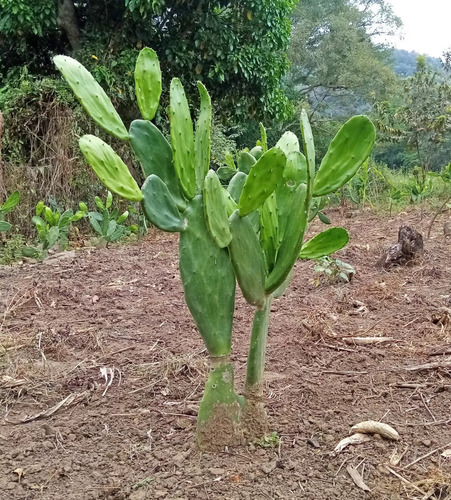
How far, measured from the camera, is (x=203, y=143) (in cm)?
135

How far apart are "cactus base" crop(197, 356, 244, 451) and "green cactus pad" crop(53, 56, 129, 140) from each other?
1.99 feet

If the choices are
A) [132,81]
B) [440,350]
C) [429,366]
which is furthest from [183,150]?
[132,81]

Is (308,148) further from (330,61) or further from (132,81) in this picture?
(330,61)

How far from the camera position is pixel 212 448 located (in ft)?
4.37

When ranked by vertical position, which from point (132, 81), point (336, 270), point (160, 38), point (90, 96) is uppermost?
point (160, 38)

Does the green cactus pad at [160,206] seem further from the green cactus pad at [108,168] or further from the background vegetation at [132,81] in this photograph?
the background vegetation at [132,81]

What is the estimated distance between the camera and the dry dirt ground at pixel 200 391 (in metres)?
1.24

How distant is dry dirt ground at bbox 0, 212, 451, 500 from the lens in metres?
1.24

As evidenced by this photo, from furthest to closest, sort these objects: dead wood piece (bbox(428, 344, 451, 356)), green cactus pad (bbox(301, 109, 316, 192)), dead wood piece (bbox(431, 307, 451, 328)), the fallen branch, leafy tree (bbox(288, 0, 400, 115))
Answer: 1. leafy tree (bbox(288, 0, 400, 115))
2. dead wood piece (bbox(431, 307, 451, 328))
3. dead wood piece (bbox(428, 344, 451, 356))
4. the fallen branch
5. green cactus pad (bbox(301, 109, 316, 192))

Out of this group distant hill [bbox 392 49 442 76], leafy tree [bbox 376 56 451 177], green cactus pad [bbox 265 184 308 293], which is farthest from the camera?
distant hill [bbox 392 49 442 76]

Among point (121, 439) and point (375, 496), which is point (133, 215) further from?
point (375, 496)

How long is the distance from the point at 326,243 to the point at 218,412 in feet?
1.67

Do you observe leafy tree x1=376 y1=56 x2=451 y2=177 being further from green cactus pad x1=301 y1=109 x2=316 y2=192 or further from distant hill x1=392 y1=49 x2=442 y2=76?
distant hill x1=392 y1=49 x2=442 y2=76

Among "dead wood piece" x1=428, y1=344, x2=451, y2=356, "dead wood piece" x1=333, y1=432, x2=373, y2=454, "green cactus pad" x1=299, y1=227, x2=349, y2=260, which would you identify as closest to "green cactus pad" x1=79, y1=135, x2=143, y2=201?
"green cactus pad" x1=299, y1=227, x2=349, y2=260
